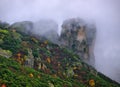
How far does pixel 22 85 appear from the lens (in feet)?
510

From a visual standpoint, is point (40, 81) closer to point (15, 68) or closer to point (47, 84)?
point (47, 84)

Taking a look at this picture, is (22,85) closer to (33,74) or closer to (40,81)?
(40,81)

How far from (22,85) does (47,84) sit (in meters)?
25.4

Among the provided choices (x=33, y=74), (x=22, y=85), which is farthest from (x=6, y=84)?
(x=33, y=74)

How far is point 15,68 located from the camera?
623 ft

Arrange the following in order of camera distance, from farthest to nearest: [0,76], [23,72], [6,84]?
1. [23,72]
2. [0,76]
3. [6,84]

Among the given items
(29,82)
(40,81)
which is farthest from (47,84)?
(29,82)

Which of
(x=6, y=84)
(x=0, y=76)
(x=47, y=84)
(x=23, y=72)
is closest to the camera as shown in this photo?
(x=6, y=84)

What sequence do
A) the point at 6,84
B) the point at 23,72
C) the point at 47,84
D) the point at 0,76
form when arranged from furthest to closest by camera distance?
1. the point at 23,72
2. the point at 47,84
3. the point at 0,76
4. the point at 6,84

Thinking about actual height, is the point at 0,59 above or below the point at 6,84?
above

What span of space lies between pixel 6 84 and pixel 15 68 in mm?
44154

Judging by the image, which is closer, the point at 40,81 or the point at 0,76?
the point at 0,76

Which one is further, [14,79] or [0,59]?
[0,59]

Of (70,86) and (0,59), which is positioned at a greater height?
(0,59)
